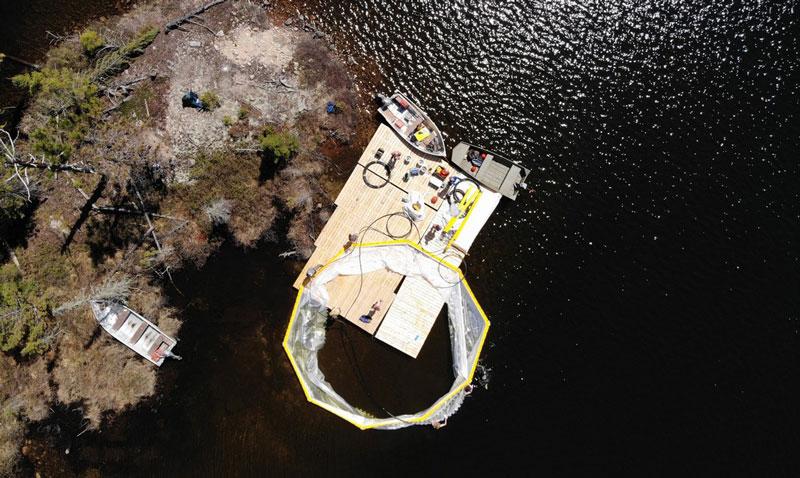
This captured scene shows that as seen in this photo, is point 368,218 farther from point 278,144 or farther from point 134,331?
point 134,331

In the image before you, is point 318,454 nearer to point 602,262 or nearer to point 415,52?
point 602,262

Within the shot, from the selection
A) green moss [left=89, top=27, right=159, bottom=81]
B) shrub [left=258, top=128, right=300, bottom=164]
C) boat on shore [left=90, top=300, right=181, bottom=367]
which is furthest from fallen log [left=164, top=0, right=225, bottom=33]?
boat on shore [left=90, top=300, right=181, bottom=367]

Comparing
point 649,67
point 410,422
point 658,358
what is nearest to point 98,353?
point 410,422

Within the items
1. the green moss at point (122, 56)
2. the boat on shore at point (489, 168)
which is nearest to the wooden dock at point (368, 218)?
the boat on shore at point (489, 168)

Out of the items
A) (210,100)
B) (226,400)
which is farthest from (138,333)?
(210,100)

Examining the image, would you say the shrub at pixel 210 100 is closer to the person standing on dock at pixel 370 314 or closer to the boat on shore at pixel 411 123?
the boat on shore at pixel 411 123

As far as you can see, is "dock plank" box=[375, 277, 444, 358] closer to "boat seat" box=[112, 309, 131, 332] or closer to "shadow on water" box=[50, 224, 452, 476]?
"shadow on water" box=[50, 224, 452, 476]
